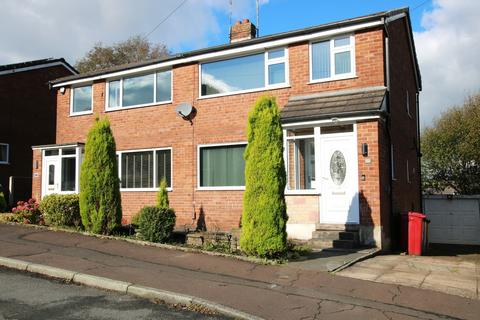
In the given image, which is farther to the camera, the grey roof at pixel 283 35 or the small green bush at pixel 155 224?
the grey roof at pixel 283 35

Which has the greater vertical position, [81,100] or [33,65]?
[33,65]

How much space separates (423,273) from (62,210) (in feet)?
32.0

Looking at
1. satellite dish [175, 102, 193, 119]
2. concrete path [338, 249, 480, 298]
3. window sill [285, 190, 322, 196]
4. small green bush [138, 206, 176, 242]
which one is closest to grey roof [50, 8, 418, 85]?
satellite dish [175, 102, 193, 119]

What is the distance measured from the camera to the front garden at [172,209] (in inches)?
390

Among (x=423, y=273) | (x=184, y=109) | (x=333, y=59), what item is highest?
(x=333, y=59)

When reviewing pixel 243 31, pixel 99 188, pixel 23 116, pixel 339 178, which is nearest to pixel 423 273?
pixel 339 178

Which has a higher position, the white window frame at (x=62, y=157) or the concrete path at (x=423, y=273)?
the white window frame at (x=62, y=157)

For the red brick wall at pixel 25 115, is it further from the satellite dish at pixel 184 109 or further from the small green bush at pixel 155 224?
the small green bush at pixel 155 224

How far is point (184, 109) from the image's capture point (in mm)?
15617

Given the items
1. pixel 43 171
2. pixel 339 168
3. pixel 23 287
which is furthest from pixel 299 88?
pixel 43 171

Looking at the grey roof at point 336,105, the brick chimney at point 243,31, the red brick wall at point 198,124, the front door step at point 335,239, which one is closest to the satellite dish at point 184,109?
the red brick wall at point 198,124

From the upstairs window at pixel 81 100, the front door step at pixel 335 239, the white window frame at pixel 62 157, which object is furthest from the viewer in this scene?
the upstairs window at pixel 81 100

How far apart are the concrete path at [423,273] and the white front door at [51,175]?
495 inches

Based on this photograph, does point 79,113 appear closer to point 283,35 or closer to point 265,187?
point 283,35
